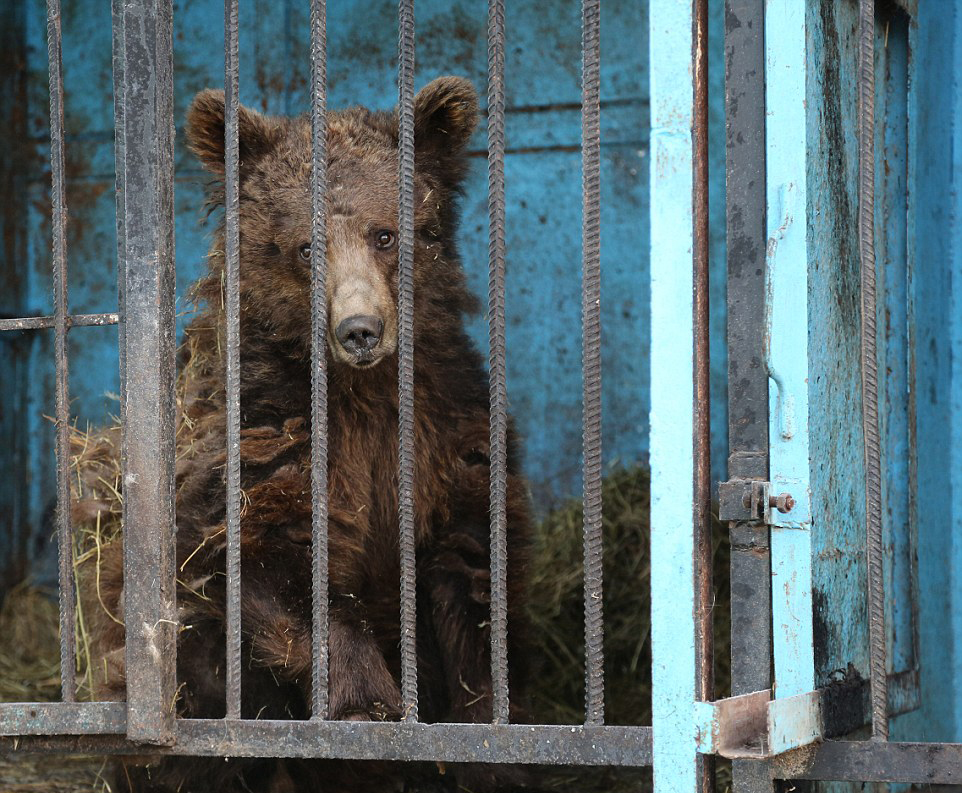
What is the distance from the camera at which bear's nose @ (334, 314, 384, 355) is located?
4055 millimetres

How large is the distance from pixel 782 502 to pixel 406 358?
39.5 inches

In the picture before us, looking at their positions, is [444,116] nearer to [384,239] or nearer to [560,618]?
[384,239]

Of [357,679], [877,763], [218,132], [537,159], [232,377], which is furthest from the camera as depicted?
[537,159]

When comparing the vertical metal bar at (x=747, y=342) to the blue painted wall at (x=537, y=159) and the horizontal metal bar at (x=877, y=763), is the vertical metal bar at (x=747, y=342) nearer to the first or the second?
the horizontal metal bar at (x=877, y=763)

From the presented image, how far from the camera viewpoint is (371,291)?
423 centimetres

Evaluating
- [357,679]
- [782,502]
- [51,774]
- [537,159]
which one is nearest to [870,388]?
[782,502]

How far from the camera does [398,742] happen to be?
335 cm

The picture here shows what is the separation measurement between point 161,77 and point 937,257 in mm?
2702

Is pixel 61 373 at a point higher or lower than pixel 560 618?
higher

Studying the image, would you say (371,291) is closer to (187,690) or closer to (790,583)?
(187,690)

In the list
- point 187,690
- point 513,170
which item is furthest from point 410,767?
point 513,170

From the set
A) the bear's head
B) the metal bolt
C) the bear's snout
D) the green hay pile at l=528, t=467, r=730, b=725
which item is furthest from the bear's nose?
the green hay pile at l=528, t=467, r=730, b=725

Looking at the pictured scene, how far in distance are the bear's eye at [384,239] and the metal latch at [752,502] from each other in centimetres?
187

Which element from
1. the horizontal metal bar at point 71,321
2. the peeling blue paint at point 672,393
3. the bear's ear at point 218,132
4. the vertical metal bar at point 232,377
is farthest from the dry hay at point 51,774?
the peeling blue paint at point 672,393
